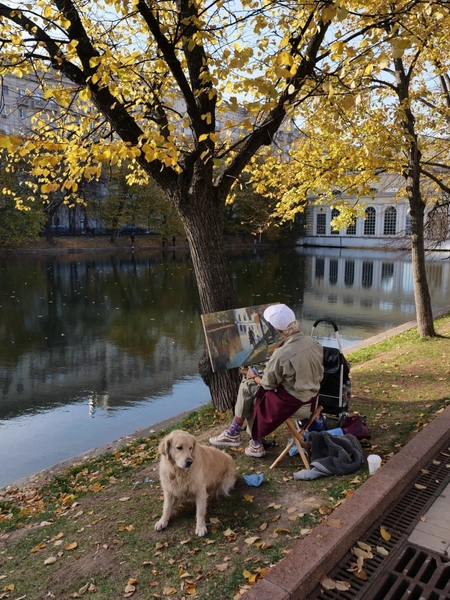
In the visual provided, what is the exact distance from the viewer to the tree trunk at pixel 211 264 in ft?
22.1

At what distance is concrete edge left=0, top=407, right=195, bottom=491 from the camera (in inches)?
247

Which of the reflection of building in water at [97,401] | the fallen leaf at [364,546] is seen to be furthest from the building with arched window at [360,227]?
the fallen leaf at [364,546]

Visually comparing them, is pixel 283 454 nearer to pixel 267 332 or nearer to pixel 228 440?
pixel 228 440

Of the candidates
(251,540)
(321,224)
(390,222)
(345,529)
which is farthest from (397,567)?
(321,224)

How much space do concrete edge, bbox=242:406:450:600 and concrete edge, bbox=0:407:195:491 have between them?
3940mm

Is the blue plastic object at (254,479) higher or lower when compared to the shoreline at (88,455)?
higher

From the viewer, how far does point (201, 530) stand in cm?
397

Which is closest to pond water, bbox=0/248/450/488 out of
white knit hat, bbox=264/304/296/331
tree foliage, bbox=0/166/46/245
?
white knit hat, bbox=264/304/296/331

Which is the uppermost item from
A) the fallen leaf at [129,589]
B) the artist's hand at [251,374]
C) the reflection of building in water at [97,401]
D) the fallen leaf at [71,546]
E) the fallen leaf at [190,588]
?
the artist's hand at [251,374]

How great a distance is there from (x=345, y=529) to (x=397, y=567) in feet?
1.36

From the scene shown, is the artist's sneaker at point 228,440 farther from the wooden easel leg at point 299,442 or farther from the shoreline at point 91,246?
the shoreline at point 91,246

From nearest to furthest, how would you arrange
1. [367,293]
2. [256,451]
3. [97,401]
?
1. [256,451]
2. [97,401]
3. [367,293]

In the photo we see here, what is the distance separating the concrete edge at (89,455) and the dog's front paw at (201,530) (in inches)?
118

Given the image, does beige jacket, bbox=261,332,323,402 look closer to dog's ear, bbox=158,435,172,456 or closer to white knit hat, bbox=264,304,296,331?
white knit hat, bbox=264,304,296,331
